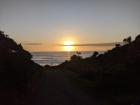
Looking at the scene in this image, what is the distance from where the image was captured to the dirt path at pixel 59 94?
1382 inches

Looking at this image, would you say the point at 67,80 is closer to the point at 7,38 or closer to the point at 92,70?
the point at 92,70

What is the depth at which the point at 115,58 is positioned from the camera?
57.2m

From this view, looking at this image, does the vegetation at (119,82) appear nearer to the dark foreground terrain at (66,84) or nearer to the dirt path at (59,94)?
the dark foreground terrain at (66,84)

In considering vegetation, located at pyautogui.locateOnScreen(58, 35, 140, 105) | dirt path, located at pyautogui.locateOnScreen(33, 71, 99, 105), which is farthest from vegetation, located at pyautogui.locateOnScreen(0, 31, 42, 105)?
vegetation, located at pyautogui.locateOnScreen(58, 35, 140, 105)

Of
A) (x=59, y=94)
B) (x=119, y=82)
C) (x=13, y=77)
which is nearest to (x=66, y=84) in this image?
(x=119, y=82)

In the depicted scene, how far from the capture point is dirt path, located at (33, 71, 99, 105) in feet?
115

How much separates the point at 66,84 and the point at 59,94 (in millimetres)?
6021

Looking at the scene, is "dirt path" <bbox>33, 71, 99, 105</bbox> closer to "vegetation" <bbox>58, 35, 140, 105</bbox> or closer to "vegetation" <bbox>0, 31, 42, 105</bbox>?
"vegetation" <bbox>0, 31, 42, 105</bbox>

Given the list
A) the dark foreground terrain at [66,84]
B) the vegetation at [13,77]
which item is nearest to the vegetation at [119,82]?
the dark foreground terrain at [66,84]

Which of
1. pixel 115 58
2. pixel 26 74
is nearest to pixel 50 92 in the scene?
pixel 26 74

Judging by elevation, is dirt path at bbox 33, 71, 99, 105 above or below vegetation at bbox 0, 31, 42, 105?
below

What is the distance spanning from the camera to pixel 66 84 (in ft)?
145

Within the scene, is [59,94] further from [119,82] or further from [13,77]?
[119,82]

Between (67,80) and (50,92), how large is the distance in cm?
882
